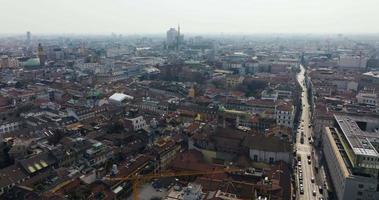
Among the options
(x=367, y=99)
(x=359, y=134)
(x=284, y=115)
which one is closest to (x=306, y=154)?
(x=284, y=115)

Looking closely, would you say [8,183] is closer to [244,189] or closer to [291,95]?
[244,189]

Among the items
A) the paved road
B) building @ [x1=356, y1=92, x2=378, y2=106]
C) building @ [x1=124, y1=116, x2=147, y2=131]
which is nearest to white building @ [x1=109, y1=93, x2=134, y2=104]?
building @ [x1=124, y1=116, x2=147, y2=131]

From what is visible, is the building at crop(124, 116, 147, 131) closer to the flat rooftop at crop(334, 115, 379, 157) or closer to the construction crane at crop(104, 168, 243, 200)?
the construction crane at crop(104, 168, 243, 200)

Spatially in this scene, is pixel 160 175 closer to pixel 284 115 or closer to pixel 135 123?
pixel 135 123

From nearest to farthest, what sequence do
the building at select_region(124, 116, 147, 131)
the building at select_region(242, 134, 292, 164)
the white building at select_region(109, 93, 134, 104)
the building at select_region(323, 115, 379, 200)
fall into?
the building at select_region(323, 115, 379, 200) < the building at select_region(242, 134, 292, 164) < the building at select_region(124, 116, 147, 131) < the white building at select_region(109, 93, 134, 104)

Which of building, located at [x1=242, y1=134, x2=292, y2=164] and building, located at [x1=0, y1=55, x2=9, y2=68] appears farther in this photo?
building, located at [x1=0, y1=55, x2=9, y2=68]

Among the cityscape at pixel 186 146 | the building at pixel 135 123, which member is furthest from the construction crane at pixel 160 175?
the building at pixel 135 123

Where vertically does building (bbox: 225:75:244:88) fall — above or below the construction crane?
above

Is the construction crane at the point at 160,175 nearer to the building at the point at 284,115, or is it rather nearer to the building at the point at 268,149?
the building at the point at 268,149

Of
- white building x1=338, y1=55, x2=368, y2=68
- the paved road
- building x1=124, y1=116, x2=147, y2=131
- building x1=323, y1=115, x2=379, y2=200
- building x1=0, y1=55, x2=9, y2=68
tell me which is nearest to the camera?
building x1=323, y1=115, x2=379, y2=200
